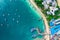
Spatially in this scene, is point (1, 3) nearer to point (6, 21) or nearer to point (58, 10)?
point (6, 21)

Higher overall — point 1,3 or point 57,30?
point 1,3

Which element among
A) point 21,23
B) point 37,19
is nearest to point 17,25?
point 21,23

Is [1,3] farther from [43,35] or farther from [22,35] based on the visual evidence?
[43,35]

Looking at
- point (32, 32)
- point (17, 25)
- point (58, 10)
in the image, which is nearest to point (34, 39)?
point (32, 32)

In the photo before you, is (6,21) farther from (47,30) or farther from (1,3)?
(47,30)

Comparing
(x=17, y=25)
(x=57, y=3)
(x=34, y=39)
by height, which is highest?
(x=57, y=3)
